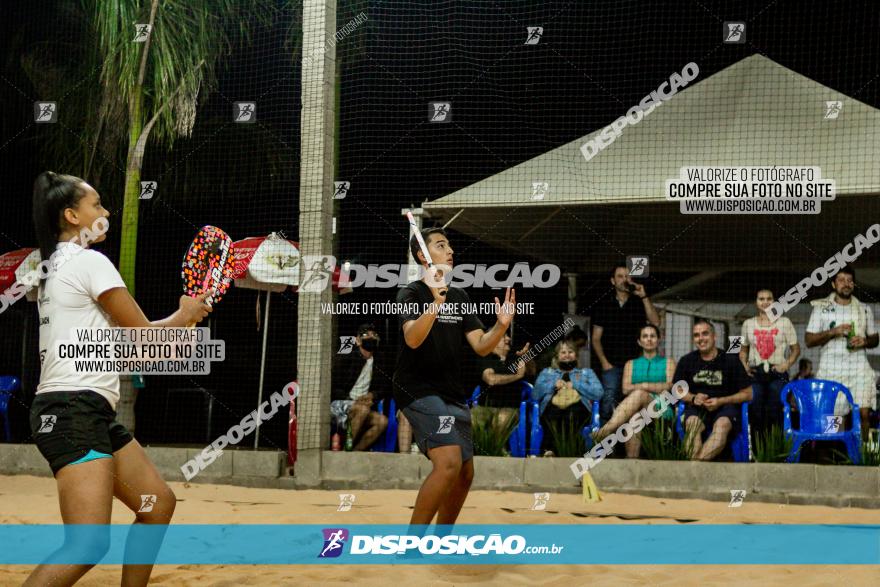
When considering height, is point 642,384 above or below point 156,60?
below

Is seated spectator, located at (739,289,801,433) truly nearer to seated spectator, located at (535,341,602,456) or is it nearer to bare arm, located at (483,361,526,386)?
seated spectator, located at (535,341,602,456)

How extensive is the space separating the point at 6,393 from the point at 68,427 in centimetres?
716

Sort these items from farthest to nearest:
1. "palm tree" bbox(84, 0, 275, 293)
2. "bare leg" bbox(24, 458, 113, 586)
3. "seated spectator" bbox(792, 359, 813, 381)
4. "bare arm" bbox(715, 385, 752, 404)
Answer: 1. "palm tree" bbox(84, 0, 275, 293)
2. "seated spectator" bbox(792, 359, 813, 381)
3. "bare arm" bbox(715, 385, 752, 404)
4. "bare leg" bbox(24, 458, 113, 586)

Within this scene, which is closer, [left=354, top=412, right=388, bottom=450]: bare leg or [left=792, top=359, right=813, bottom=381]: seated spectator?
[left=354, top=412, right=388, bottom=450]: bare leg

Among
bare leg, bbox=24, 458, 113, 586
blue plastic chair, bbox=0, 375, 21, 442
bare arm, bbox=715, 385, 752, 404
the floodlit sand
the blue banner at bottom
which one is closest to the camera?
bare leg, bbox=24, 458, 113, 586

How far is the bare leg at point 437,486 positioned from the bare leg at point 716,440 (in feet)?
11.8

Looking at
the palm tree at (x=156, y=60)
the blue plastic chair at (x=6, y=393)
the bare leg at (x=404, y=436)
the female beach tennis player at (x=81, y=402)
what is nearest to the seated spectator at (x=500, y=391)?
the bare leg at (x=404, y=436)

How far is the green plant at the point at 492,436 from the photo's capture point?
7664 mm

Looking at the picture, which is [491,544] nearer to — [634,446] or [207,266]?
[207,266]

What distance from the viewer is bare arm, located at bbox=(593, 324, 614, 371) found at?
7.68 m

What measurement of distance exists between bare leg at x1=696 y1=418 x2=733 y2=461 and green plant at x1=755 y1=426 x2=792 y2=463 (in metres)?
0.26

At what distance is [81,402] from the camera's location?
3.11 m

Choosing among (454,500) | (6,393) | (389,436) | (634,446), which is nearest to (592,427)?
(634,446)

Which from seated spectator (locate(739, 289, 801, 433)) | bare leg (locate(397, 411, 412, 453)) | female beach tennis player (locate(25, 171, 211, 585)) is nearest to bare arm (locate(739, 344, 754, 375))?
seated spectator (locate(739, 289, 801, 433))
